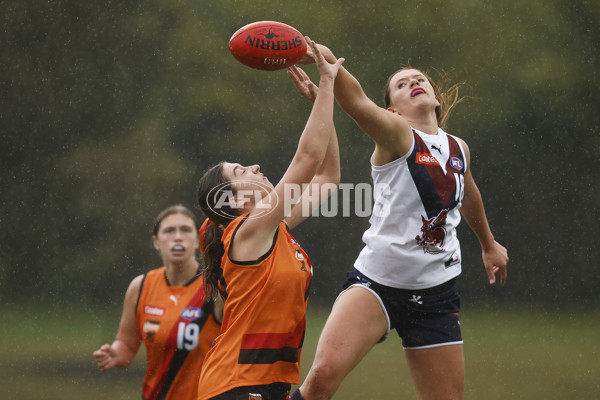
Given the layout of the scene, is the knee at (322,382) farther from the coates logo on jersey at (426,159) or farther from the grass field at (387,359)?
the grass field at (387,359)

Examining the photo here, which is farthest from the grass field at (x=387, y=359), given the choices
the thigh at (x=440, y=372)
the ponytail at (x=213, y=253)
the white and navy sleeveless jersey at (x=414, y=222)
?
the ponytail at (x=213, y=253)

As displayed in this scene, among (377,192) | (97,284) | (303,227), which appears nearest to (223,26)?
(303,227)

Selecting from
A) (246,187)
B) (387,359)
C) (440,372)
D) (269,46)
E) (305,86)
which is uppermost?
(269,46)

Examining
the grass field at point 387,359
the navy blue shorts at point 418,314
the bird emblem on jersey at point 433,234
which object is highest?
the bird emblem on jersey at point 433,234

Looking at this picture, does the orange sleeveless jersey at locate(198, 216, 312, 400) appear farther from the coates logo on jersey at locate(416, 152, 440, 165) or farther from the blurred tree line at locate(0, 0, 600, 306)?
the blurred tree line at locate(0, 0, 600, 306)

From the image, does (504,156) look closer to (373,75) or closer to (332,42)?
(373,75)

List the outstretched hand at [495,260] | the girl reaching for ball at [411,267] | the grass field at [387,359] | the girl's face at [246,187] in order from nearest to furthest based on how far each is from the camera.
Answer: the girl's face at [246,187], the girl reaching for ball at [411,267], the outstretched hand at [495,260], the grass field at [387,359]

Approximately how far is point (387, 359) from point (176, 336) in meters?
6.91

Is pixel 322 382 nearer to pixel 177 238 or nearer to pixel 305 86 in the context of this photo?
pixel 305 86

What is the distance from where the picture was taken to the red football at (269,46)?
123 inches

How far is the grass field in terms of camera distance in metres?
8.26

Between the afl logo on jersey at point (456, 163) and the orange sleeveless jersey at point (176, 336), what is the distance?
1.56 meters

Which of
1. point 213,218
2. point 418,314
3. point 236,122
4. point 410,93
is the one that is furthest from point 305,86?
point 236,122

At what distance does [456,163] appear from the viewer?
3596mm
